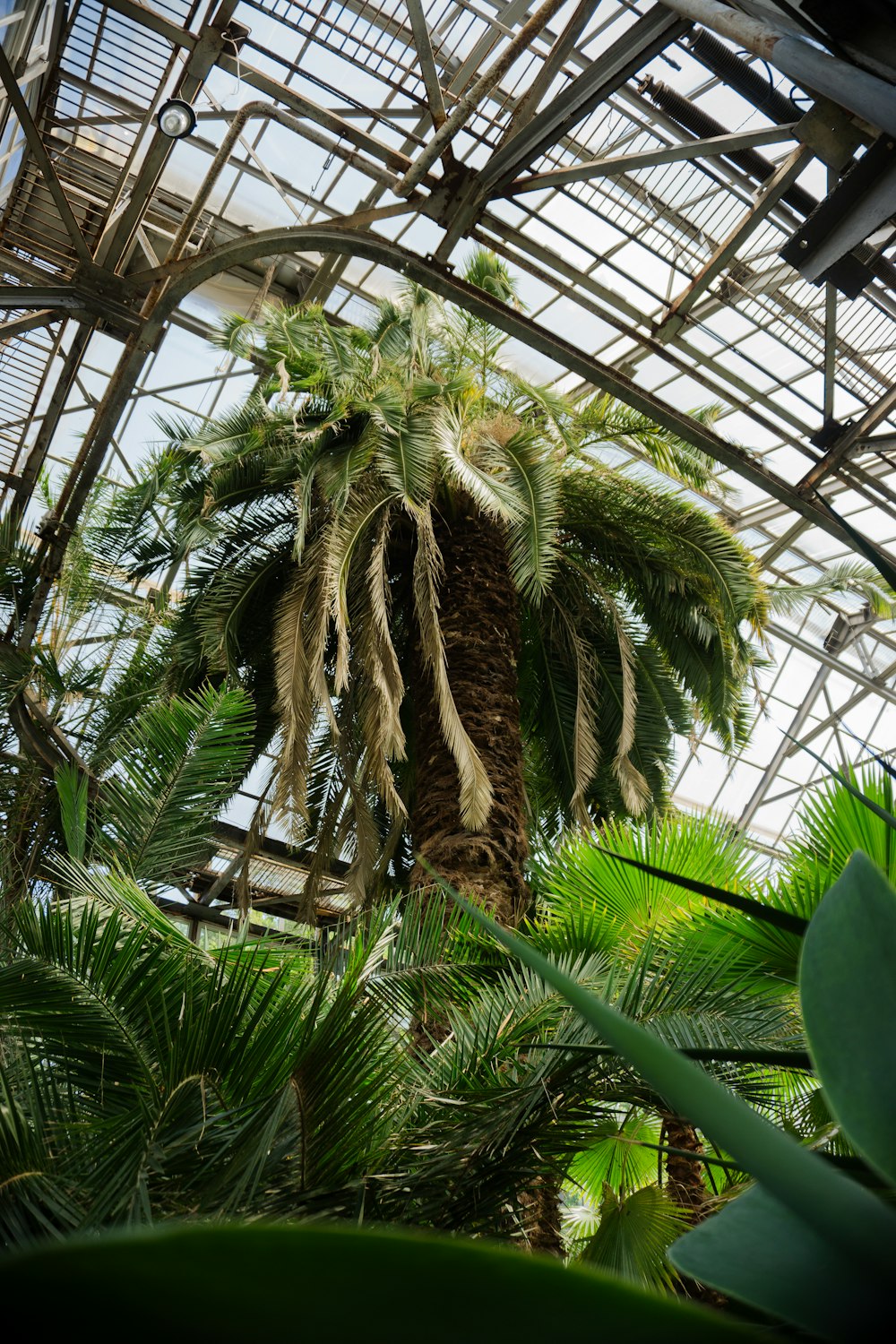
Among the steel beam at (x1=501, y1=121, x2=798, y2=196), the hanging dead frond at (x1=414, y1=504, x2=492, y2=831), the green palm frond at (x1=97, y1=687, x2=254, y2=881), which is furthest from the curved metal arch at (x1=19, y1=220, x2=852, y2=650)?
the green palm frond at (x1=97, y1=687, x2=254, y2=881)

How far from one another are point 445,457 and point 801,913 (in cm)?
458

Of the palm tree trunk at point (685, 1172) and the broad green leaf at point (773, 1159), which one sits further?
the palm tree trunk at point (685, 1172)

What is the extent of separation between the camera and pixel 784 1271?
46 centimetres

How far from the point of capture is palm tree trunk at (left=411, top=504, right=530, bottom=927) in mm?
6324

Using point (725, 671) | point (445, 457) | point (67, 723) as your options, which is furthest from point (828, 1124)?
point (67, 723)

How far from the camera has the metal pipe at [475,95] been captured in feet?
19.2

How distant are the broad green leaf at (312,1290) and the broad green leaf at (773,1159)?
0.30 ft

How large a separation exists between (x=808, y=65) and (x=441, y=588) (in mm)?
4554

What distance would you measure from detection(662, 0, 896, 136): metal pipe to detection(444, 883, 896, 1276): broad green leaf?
370 cm

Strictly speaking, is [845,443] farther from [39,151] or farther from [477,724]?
[39,151]

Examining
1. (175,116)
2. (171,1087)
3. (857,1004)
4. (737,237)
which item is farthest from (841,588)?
(857,1004)

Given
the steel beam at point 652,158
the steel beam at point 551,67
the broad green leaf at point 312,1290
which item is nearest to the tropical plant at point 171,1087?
the broad green leaf at point 312,1290

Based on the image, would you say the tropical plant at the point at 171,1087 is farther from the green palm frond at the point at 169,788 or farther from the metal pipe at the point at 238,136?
the metal pipe at the point at 238,136

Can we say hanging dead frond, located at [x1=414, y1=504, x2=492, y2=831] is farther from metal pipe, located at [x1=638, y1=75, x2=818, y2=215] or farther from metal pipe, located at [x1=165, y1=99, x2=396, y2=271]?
metal pipe, located at [x1=638, y1=75, x2=818, y2=215]
